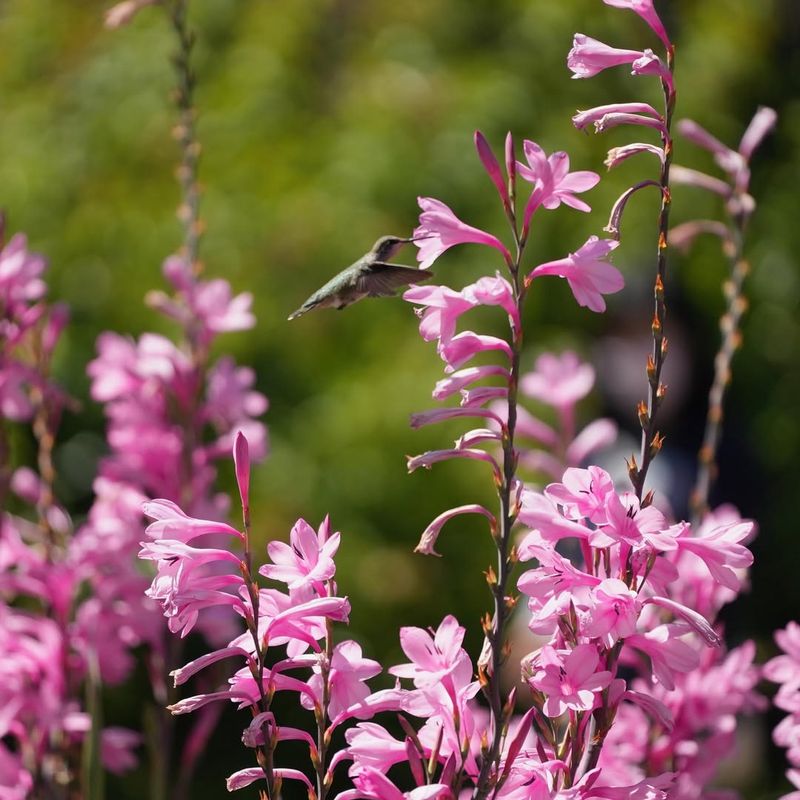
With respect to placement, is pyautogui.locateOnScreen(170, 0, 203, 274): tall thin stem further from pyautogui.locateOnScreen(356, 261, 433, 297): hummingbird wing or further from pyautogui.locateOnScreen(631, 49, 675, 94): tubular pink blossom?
pyautogui.locateOnScreen(631, 49, 675, 94): tubular pink blossom

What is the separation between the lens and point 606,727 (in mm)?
783

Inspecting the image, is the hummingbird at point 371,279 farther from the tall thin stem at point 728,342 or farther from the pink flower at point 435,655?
the tall thin stem at point 728,342

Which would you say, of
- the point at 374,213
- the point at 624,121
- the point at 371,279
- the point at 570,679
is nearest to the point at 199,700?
the point at 570,679

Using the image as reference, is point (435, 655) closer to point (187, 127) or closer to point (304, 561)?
point (304, 561)

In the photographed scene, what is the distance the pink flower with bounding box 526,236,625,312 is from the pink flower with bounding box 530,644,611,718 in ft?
0.71

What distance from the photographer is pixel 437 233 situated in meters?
0.83

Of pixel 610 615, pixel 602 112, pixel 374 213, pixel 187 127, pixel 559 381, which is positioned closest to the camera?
pixel 610 615

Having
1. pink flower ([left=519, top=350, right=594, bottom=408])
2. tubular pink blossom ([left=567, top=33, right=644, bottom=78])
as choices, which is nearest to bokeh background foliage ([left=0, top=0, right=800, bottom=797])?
pink flower ([left=519, top=350, right=594, bottom=408])

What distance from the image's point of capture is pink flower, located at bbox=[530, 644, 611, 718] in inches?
29.1

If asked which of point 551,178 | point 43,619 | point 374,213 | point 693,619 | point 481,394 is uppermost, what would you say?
point 551,178

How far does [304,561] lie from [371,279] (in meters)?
0.23

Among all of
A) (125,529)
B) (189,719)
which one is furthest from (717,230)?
(189,719)

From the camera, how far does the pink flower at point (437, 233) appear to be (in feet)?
2.70

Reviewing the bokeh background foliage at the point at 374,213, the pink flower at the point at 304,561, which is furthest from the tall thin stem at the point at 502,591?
the bokeh background foliage at the point at 374,213
